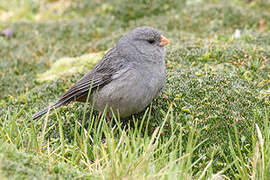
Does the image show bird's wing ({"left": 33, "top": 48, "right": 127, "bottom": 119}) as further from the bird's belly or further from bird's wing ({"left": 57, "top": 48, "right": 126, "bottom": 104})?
the bird's belly

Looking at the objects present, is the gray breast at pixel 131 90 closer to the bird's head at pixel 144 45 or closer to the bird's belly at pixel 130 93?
the bird's belly at pixel 130 93

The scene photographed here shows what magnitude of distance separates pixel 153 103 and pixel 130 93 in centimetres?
59

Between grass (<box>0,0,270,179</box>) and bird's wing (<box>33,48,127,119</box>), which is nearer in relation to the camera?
grass (<box>0,0,270,179</box>)

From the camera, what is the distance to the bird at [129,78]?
471 centimetres

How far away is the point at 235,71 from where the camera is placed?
5.71 meters

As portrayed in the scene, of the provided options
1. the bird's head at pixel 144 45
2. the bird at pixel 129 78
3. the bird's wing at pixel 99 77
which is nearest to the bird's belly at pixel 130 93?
the bird at pixel 129 78

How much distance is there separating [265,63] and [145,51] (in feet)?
7.28

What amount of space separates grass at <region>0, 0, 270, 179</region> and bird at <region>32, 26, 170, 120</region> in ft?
0.91

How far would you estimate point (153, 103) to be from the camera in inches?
204

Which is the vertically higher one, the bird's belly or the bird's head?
the bird's head

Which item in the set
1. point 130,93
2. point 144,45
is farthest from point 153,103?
point 144,45

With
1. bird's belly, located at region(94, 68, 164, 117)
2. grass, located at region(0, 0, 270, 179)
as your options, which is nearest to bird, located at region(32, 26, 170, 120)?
bird's belly, located at region(94, 68, 164, 117)

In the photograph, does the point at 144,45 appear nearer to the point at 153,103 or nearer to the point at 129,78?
the point at 129,78

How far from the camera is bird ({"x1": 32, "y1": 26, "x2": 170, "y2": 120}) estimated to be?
4.71 m
